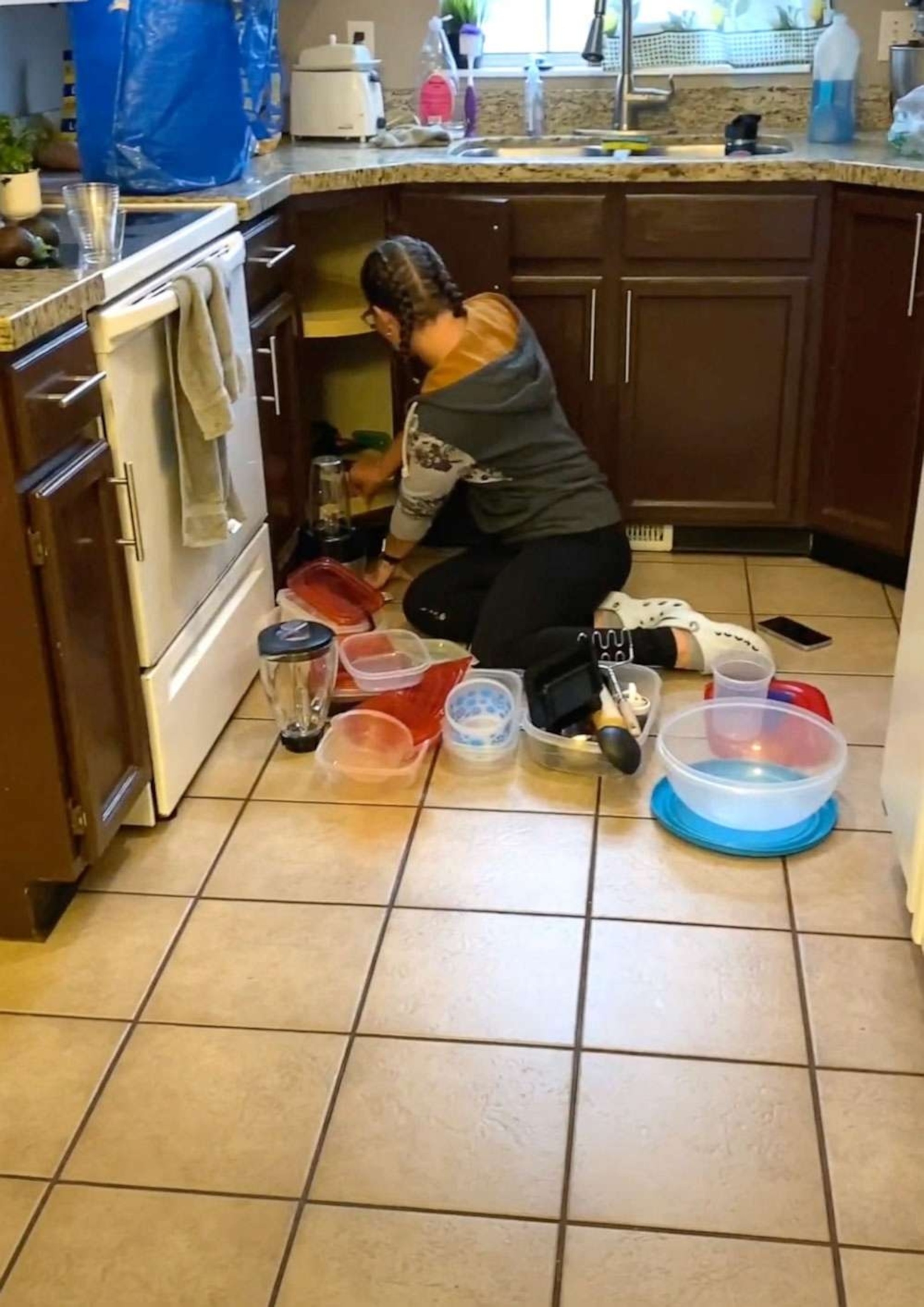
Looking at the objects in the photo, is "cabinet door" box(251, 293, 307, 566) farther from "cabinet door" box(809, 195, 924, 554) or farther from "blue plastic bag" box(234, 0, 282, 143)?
"cabinet door" box(809, 195, 924, 554)

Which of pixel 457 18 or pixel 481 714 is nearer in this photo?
pixel 481 714

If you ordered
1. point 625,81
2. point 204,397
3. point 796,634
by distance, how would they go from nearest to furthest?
1. point 204,397
2. point 796,634
3. point 625,81

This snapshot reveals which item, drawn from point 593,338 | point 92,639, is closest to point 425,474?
point 593,338

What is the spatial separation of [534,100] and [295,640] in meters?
1.83

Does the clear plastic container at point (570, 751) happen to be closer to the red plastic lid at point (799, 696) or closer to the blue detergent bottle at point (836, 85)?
the red plastic lid at point (799, 696)

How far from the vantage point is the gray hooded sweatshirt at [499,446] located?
2.68 m

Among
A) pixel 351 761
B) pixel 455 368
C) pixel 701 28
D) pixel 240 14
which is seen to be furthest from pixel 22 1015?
pixel 701 28

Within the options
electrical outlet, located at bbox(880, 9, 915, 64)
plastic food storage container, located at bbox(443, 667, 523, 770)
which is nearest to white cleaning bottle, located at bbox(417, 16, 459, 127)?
electrical outlet, located at bbox(880, 9, 915, 64)

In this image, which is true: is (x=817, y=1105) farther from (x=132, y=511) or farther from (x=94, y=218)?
(x=94, y=218)

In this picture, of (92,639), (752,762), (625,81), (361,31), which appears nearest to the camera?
(92,639)

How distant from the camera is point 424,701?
101 inches

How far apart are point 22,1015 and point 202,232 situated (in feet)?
4.21

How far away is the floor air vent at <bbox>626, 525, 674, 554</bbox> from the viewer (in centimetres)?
335

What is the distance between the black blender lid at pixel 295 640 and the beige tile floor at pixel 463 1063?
221 millimetres
